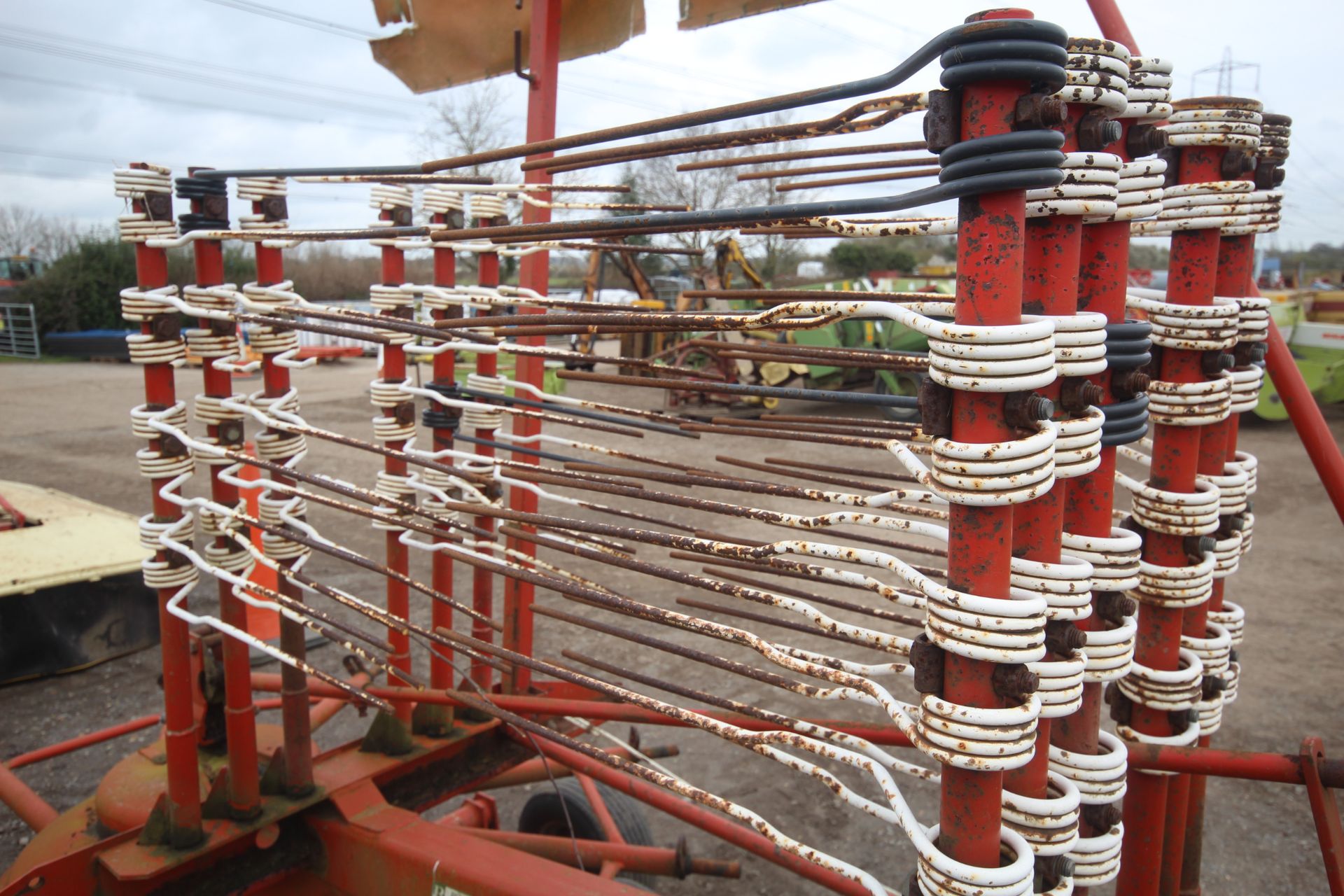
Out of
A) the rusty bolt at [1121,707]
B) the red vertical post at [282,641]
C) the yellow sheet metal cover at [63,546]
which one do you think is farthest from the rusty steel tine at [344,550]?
the yellow sheet metal cover at [63,546]

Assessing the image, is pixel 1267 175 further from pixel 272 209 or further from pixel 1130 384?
pixel 272 209

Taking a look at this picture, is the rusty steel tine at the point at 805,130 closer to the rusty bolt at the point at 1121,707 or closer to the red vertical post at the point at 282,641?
the rusty bolt at the point at 1121,707

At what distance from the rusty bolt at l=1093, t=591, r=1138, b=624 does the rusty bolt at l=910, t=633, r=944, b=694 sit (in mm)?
516

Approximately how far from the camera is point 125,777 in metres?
2.71

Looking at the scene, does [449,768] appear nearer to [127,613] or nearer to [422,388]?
[422,388]

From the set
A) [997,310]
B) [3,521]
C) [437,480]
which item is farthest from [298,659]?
[3,521]

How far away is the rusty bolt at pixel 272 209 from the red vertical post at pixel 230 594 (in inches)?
3.8

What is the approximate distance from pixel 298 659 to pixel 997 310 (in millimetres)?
2101

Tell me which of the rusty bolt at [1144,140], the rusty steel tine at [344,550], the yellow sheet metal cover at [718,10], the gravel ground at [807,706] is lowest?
the gravel ground at [807,706]

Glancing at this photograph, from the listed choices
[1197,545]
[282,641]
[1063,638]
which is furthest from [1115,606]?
[282,641]

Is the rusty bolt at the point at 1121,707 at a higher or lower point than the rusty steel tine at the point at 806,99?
lower

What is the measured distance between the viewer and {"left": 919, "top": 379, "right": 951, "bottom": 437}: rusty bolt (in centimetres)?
109

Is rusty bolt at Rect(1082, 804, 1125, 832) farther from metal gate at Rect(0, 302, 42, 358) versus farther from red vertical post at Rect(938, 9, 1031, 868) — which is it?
metal gate at Rect(0, 302, 42, 358)

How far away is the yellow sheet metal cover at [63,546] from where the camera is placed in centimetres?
495
